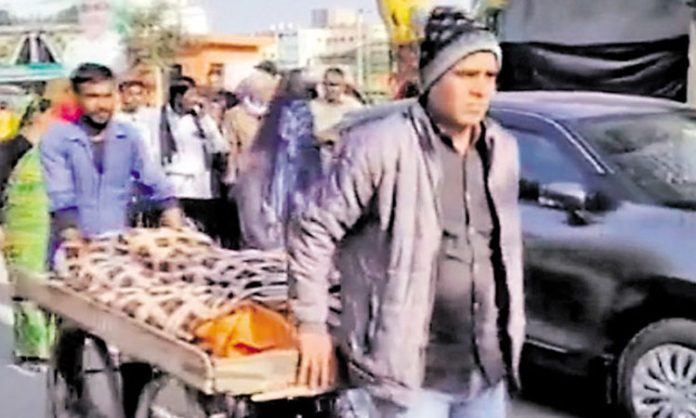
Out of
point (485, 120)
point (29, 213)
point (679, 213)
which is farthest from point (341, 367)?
point (29, 213)

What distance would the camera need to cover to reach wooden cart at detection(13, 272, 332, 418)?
305 cm

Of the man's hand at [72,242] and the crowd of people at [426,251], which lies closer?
the crowd of people at [426,251]

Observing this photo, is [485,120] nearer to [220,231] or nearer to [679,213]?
[679,213]

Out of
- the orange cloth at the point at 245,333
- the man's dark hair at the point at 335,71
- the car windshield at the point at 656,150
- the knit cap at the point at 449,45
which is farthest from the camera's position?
the man's dark hair at the point at 335,71

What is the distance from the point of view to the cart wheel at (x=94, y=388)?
396 centimetres

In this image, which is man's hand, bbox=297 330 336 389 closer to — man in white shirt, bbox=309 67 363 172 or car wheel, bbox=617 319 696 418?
man in white shirt, bbox=309 67 363 172

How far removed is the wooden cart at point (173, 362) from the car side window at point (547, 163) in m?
1.57

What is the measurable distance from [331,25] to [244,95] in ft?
3.22

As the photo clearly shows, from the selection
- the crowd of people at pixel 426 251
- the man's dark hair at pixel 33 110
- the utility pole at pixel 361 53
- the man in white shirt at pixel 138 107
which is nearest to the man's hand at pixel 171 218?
the utility pole at pixel 361 53

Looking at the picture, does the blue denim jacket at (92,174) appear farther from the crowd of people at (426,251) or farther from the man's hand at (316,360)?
Answer: the man's hand at (316,360)

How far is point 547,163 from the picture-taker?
191 inches

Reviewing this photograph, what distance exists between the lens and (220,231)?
5234mm

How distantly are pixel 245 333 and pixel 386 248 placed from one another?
16.6 inches

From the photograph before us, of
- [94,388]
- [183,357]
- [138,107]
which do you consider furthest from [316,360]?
[138,107]
